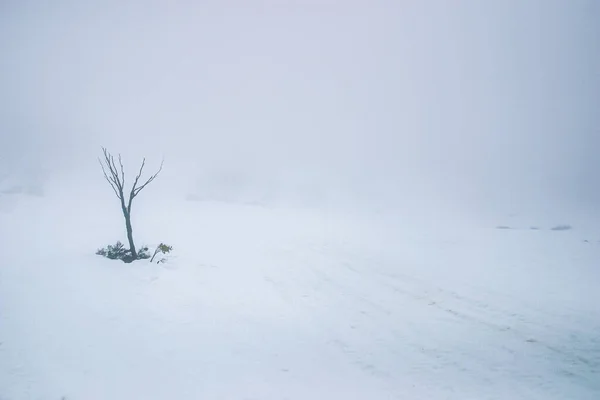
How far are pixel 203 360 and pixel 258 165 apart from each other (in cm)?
6329

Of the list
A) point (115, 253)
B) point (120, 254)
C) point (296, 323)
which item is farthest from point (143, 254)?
point (296, 323)

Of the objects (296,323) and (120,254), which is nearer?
(296,323)

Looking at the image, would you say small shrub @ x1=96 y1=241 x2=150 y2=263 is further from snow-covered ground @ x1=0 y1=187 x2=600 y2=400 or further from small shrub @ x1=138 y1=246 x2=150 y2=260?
snow-covered ground @ x1=0 y1=187 x2=600 y2=400

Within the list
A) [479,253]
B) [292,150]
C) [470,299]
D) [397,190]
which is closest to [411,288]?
[470,299]

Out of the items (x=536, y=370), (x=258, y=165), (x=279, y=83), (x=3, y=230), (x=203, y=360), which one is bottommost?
(x=536, y=370)

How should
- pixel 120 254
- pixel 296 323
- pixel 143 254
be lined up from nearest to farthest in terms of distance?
pixel 296 323 → pixel 120 254 → pixel 143 254

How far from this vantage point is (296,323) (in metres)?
9.31

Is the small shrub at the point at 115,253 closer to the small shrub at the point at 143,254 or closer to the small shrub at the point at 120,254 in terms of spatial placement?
the small shrub at the point at 120,254

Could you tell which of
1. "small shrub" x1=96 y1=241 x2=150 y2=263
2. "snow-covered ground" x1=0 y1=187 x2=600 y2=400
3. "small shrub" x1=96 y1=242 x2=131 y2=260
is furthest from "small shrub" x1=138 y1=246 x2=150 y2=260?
"snow-covered ground" x1=0 y1=187 x2=600 y2=400

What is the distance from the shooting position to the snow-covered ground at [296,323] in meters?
6.69

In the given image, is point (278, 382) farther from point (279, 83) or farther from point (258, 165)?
point (279, 83)

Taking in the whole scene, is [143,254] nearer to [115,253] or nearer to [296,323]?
[115,253]

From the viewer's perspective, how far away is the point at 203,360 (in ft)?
23.8

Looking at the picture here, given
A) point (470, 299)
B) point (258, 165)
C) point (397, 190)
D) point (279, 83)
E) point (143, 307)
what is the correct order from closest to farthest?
point (143, 307) → point (470, 299) → point (397, 190) → point (258, 165) → point (279, 83)
